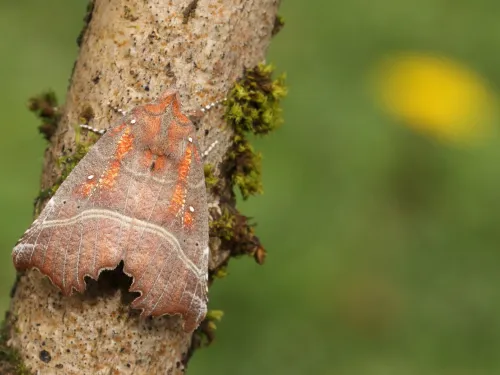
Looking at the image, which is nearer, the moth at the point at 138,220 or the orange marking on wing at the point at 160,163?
the moth at the point at 138,220

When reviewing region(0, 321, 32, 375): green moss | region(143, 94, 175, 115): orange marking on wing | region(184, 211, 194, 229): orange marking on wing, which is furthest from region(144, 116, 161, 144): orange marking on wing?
region(0, 321, 32, 375): green moss

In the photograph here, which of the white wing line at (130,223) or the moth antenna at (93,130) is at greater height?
the moth antenna at (93,130)

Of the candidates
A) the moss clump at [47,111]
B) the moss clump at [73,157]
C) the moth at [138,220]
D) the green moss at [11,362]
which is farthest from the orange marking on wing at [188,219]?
the green moss at [11,362]

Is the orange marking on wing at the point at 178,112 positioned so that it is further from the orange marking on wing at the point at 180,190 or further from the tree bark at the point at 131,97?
the orange marking on wing at the point at 180,190

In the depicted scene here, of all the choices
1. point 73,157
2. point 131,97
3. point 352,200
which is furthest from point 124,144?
point 352,200

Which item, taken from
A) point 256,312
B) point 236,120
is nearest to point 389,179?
point 256,312

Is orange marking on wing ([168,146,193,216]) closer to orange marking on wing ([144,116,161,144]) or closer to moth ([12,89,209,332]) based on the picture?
moth ([12,89,209,332])
